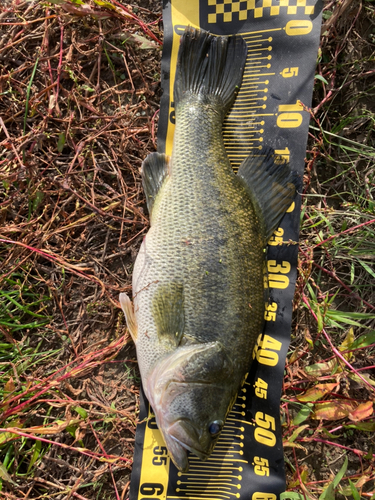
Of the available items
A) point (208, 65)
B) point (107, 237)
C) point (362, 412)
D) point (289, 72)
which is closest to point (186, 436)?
point (362, 412)

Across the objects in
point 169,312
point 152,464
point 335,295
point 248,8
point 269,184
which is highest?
point 248,8

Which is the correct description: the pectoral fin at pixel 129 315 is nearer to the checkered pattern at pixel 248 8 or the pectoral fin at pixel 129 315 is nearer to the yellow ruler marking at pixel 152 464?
the yellow ruler marking at pixel 152 464

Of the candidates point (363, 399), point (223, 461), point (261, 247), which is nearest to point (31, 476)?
point (223, 461)

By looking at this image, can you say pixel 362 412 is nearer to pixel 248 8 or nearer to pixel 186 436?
pixel 186 436

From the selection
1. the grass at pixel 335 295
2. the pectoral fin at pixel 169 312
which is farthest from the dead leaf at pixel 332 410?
the pectoral fin at pixel 169 312

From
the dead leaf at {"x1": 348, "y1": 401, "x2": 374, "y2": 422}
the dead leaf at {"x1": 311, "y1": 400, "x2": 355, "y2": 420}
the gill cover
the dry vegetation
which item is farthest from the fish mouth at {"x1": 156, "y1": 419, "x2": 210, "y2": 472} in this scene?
the dead leaf at {"x1": 348, "y1": 401, "x2": 374, "y2": 422}

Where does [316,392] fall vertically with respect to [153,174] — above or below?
below

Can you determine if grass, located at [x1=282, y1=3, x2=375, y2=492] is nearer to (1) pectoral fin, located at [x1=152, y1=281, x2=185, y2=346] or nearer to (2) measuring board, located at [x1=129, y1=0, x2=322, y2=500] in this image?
(2) measuring board, located at [x1=129, y1=0, x2=322, y2=500]
